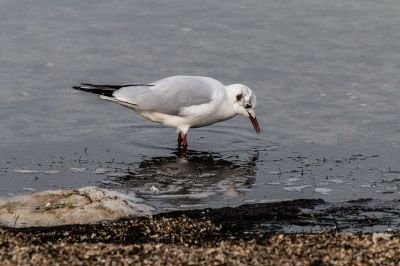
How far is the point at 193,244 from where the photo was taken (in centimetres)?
851

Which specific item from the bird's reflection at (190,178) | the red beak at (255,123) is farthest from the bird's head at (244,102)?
the bird's reflection at (190,178)

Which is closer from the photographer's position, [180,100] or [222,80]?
[180,100]

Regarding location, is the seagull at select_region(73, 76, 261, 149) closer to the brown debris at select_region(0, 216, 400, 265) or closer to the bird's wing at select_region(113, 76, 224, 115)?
the bird's wing at select_region(113, 76, 224, 115)

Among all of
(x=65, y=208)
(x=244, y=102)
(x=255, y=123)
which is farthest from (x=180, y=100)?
(x=65, y=208)

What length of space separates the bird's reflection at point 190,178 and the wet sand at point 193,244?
53.1 inches

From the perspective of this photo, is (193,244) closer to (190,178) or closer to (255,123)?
(190,178)

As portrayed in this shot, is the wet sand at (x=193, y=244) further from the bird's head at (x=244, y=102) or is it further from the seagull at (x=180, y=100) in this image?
the bird's head at (x=244, y=102)

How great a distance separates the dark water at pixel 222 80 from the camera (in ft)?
39.3

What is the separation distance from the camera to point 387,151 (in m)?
13.1

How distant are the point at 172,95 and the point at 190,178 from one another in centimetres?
164

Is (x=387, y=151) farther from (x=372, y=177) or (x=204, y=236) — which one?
(x=204, y=236)

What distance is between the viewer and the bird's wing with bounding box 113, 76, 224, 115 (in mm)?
13320

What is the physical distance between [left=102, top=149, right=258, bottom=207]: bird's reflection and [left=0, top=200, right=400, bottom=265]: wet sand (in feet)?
4.43

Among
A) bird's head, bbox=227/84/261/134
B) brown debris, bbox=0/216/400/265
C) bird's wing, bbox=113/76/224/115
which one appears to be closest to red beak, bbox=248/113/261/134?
bird's head, bbox=227/84/261/134
